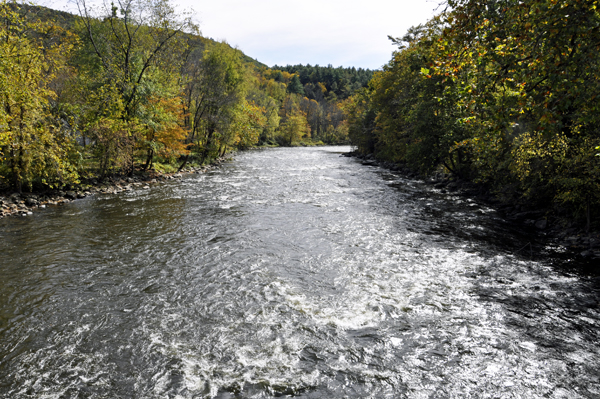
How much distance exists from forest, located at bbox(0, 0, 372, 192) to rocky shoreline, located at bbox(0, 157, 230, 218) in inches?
21.3

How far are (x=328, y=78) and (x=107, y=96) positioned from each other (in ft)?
512

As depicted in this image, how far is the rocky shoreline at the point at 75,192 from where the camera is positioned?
14984 millimetres

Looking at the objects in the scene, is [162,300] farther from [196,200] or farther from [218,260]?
[196,200]

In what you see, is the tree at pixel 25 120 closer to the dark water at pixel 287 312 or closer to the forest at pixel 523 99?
the dark water at pixel 287 312

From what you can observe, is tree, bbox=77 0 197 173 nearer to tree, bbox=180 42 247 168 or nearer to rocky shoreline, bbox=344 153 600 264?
tree, bbox=180 42 247 168

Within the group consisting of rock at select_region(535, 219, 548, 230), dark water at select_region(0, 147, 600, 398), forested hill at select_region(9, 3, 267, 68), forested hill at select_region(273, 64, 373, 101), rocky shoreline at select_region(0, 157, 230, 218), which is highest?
forested hill at select_region(273, 64, 373, 101)

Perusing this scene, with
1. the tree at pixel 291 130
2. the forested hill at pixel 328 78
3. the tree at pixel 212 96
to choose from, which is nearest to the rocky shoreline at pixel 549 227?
the tree at pixel 212 96

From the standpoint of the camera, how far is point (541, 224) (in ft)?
43.8

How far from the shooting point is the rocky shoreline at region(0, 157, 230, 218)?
1498cm

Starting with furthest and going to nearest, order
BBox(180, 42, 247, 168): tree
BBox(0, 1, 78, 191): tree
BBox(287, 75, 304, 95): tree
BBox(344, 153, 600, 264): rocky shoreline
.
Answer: BBox(287, 75, 304, 95): tree < BBox(180, 42, 247, 168): tree < BBox(0, 1, 78, 191): tree < BBox(344, 153, 600, 264): rocky shoreline

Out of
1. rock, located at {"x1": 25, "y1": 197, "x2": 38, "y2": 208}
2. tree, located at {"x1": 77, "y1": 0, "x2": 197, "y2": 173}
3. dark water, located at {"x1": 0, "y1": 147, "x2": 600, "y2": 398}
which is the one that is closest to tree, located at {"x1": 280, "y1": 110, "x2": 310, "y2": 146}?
tree, located at {"x1": 77, "y1": 0, "x2": 197, "y2": 173}

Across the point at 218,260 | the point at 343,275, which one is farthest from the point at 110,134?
the point at 343,275

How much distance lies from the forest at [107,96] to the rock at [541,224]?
2162cm

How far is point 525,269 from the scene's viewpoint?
9.52 meters
